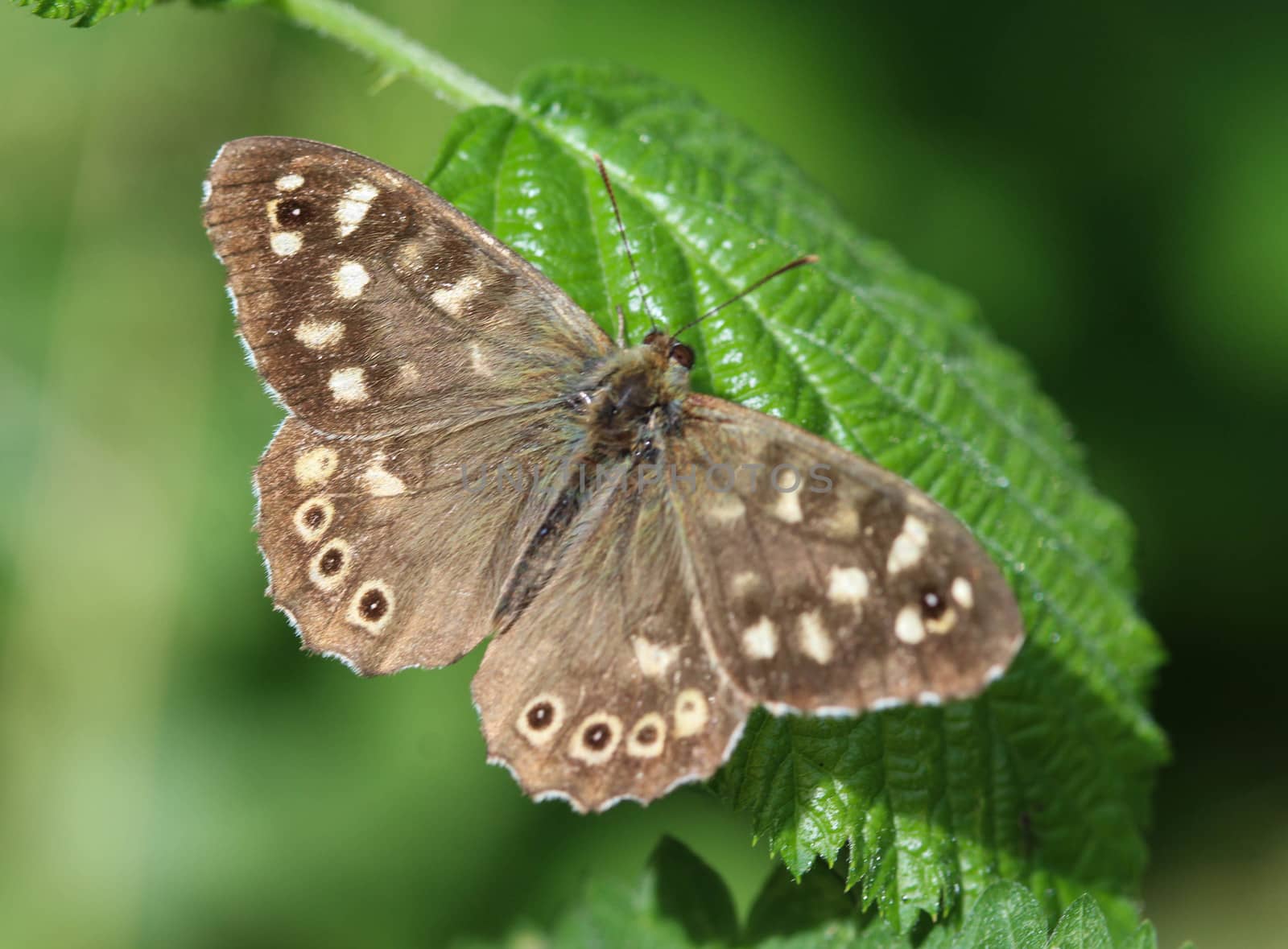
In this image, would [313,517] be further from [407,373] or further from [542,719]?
[542,719]

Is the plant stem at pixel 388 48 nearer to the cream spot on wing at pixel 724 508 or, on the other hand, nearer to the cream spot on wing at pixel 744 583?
the cream spot on wing at pixel 724 508

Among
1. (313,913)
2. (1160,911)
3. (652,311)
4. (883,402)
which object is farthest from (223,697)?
(1160,911)

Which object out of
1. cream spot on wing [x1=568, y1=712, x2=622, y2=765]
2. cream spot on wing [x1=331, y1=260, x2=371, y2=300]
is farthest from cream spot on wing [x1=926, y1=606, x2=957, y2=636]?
cream spot on wing [x1=331, y1=260, x2=371, y2=300]

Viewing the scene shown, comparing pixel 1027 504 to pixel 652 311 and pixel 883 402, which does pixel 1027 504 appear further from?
pixel 652 311

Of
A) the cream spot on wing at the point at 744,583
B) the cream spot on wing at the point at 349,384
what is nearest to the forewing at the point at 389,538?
the cream spot on wing at the point at 349,384

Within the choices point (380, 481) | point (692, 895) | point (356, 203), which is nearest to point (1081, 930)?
point (692, 895)

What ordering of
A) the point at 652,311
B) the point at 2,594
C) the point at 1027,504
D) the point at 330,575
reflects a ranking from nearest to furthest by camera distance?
1. the point at 330,575
2. the point at 652,311
3. the point at 1027,504
4. the point at 2,594

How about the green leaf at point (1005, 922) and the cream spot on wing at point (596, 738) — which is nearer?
the cream spot on wing at point (596, 738)
